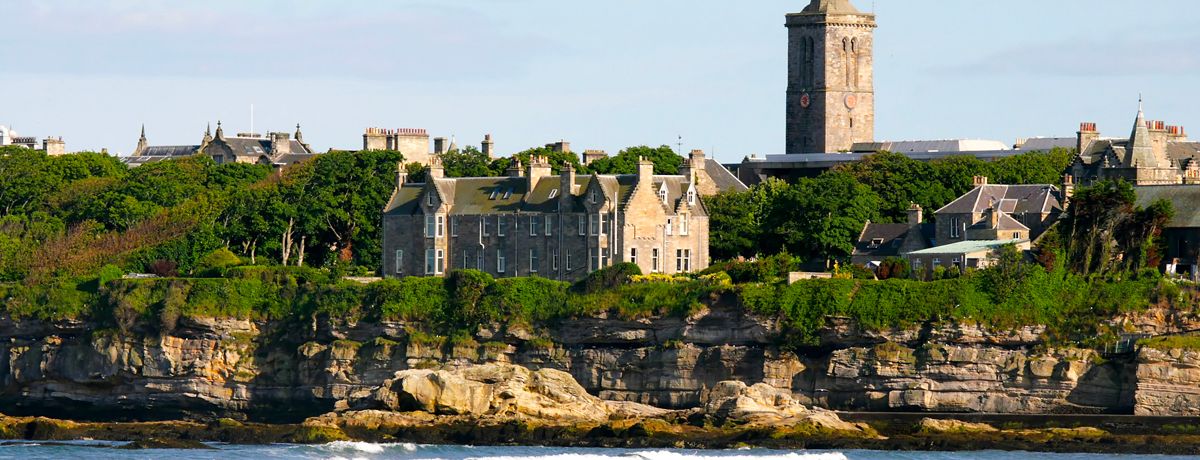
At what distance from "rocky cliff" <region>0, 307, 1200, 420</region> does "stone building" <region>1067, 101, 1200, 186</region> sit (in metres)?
14.0

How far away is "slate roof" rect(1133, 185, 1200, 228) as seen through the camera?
8450 cm

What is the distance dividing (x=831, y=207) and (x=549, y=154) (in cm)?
1534

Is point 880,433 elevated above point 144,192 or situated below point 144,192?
below

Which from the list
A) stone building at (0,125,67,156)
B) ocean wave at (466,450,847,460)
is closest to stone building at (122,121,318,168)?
stone building at (0,125,67,156)

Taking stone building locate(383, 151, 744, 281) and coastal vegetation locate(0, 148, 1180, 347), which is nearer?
coastal vegetation locate(0, 148, 1180, 347)

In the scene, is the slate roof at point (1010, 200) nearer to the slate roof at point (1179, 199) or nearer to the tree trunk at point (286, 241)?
the slate roof at point (1179, 199)

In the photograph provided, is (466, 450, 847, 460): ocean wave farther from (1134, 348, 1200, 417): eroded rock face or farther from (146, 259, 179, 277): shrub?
(146, 259, 179, 277): shrub

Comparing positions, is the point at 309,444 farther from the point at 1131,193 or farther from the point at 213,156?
the point at 213,156

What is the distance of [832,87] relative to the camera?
369ft

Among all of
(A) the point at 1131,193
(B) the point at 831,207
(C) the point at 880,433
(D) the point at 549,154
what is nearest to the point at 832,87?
(D) the point at 549,154

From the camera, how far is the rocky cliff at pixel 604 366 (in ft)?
257

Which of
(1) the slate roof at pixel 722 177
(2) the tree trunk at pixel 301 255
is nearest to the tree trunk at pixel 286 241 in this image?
(2) the tree trunk at pixel 301 255

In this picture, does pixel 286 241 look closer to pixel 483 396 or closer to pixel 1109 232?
pixel 483 396

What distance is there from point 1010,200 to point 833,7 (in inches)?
973
